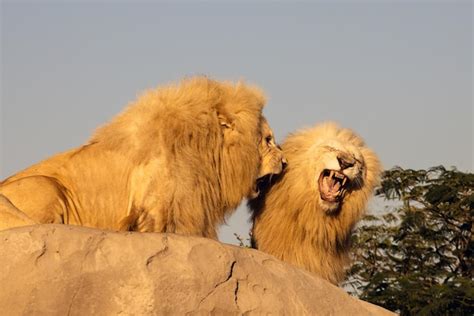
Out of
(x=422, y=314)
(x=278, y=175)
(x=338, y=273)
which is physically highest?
(x=278, y=175)

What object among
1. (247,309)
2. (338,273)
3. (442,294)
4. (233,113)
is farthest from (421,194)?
(247,309)

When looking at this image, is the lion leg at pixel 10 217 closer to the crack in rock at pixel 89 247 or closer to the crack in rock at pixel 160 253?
the crack in rock at pixel 89 247

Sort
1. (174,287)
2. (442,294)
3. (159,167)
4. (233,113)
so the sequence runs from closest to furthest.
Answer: (174,287), (159,167), (233,113), (442,294)

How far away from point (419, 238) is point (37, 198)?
10610 mm

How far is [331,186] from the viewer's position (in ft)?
34.8

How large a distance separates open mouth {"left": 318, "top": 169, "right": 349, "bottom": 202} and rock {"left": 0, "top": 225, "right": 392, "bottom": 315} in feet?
11.1

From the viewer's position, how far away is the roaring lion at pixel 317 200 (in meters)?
10.6

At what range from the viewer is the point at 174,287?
678 cm

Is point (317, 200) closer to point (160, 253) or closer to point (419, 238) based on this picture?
point (160, 253)

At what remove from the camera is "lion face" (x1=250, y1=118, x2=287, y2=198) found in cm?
1018

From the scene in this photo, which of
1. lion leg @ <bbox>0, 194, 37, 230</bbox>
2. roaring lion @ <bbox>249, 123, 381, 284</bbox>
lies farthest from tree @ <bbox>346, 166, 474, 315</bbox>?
lion leg @ <bbox>0, 194, 37, 230</bbox>

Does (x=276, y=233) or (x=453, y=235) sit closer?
(x=276, y=233)

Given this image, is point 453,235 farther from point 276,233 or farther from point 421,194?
point 276,233

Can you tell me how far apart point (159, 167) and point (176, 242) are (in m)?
2.19
